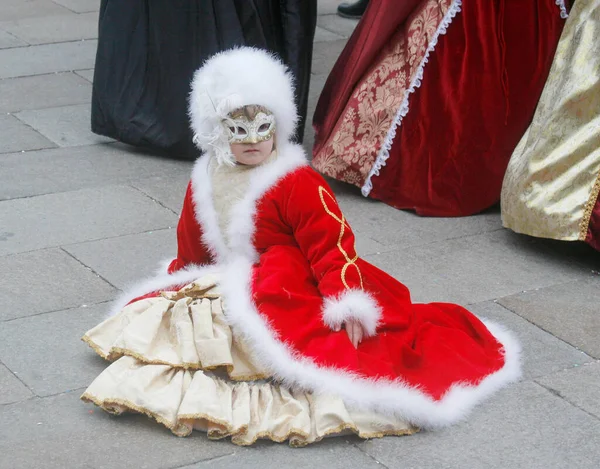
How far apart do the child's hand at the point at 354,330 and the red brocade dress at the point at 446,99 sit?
1.87 m

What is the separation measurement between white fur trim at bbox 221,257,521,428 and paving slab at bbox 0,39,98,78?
168 inches

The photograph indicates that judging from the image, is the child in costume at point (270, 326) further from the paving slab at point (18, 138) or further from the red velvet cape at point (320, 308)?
the paving slab at point (18, 138)

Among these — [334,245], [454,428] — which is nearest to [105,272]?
[334,245]

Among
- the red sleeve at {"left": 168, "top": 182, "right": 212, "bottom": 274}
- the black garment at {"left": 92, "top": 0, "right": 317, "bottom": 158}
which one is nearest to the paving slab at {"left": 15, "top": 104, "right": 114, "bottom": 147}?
the black garment at {"left": 92, "top": 0, "right": 317, "bottom": 158}

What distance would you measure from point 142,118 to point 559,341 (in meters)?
2.73

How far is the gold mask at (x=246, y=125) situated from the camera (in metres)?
3.34

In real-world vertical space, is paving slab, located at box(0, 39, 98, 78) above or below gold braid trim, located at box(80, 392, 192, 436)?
below

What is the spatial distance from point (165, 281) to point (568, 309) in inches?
60.9

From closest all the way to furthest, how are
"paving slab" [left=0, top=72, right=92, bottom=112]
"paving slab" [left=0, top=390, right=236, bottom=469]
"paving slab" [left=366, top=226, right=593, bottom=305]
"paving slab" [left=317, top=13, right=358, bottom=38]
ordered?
"paving slab" [left=0, top=390, right=236, bottom=469]
"paving slab" [left=366, top=226, right=593, bottom=305]
"paving slab" [left=0, top=72, right=92, bottom=112]
"paving slab" [left=317, top=13, right=358, bottom=38]

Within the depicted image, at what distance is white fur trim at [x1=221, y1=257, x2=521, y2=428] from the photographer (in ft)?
10.5

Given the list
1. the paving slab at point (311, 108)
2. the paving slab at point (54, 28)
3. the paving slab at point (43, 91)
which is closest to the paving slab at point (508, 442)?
the paving slab at point (311, 108)

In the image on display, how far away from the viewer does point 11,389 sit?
136 inches

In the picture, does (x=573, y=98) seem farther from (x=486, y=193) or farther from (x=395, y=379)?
(x=395, y=379)

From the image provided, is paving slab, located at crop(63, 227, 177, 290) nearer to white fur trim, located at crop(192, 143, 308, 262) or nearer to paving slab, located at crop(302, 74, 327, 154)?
white fur trim, located at crop(192, 143, 308, 262)
